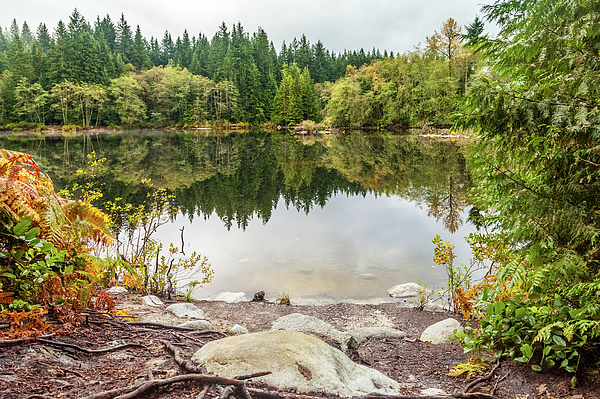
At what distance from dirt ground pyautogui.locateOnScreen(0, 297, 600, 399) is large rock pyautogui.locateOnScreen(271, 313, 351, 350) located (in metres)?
0.21

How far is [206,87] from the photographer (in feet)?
227

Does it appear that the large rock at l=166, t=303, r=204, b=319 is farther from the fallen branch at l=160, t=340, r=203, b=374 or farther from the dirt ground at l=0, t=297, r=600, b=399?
the fallen branch at l=160, t=340, r=203, b=374

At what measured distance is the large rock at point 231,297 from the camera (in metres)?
6.42

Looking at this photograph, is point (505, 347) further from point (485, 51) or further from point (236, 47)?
point (236, 47)

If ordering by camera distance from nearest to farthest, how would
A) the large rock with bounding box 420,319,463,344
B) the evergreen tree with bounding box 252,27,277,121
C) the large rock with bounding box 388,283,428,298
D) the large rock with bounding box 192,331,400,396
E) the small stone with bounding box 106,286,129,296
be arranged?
the large rock with bounding box 192,331,400,396 < the large rock with bounding box 420,319,463,344 < the small stone with bounding box 106,286,129,296 < the large rock with bounding box 388,283,428,298 < the evergreen tree with bounding box 252,27,277,121

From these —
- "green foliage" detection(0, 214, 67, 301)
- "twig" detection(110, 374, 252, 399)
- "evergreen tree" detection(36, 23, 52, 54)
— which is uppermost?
"evergreen tree" detection(36, 23, 52, 54)

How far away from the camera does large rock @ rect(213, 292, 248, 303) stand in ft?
21.1

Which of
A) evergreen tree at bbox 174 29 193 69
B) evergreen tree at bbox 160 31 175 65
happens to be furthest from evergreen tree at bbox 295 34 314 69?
evergreen tree at bbox 160 31 175 65

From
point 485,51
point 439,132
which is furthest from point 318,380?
point 439,132

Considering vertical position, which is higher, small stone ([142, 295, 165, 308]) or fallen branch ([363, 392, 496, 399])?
fallen branch ([363, 392, 496, 399])

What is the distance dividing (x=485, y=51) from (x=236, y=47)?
89.0 meters

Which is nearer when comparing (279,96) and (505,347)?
(505,347)

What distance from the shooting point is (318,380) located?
2.43 metres

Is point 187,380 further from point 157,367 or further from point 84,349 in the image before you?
point 84,349
